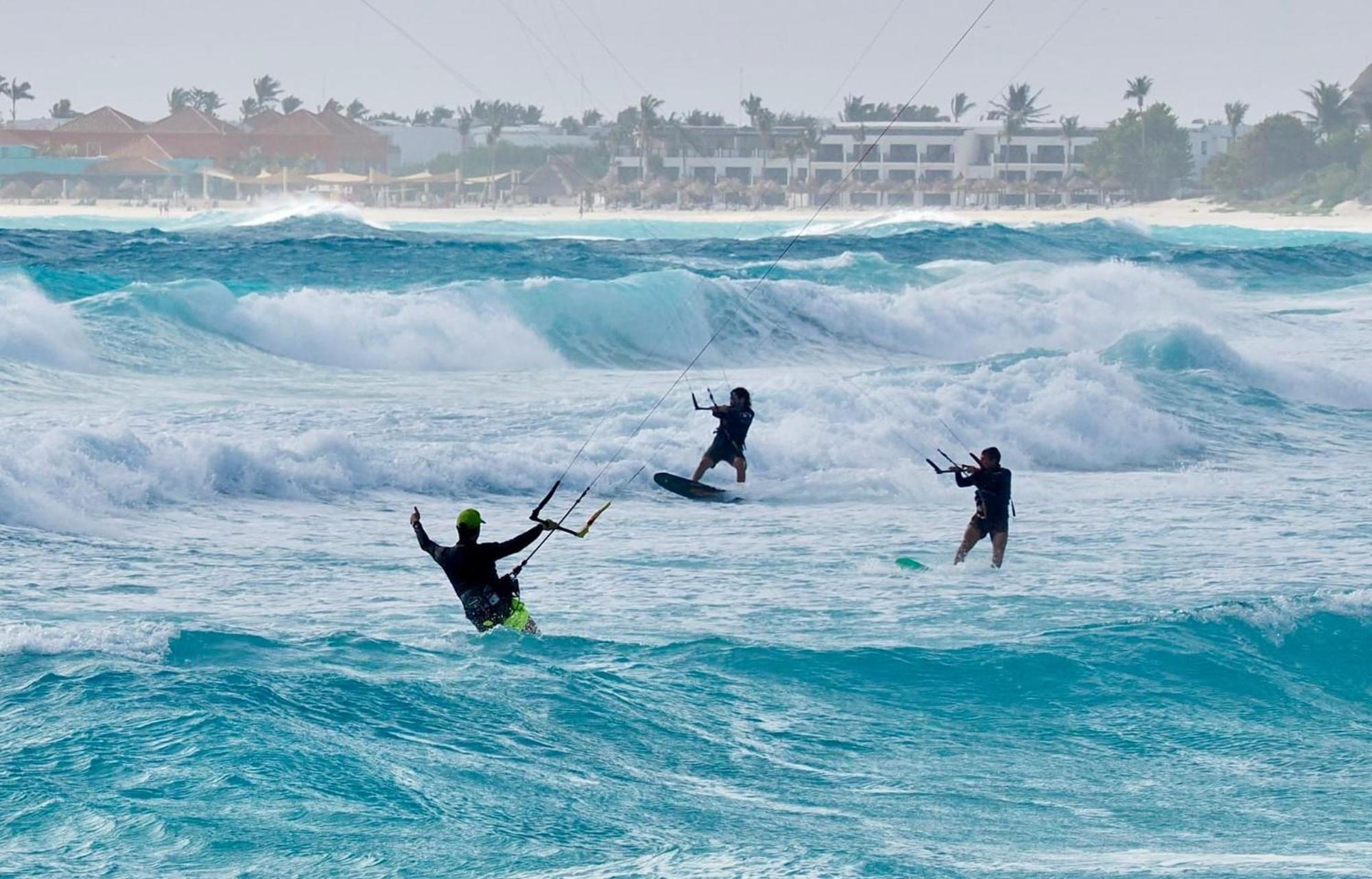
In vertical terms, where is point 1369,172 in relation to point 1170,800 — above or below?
above

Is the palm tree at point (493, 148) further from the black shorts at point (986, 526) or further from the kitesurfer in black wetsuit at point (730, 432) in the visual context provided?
the black shorts at point (986, 526)

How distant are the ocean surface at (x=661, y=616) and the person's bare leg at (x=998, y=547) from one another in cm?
11

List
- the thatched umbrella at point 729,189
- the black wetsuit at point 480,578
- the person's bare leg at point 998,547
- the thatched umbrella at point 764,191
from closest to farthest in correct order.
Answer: the black wetsuit at point 480,578, the person's bare leg at point 998,547, the thatched umbrella at point 729,189, the thatched umbrella at point 764,191

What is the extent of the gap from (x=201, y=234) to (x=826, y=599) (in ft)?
140

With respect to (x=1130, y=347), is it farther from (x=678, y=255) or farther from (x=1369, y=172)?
(x=1369, y=172)

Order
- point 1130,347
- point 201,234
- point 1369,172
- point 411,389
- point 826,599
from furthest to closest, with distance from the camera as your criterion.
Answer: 1. point 1369,172
2. point 201,234
3. point 1130,347
4. point 411,389
5. point 826,599

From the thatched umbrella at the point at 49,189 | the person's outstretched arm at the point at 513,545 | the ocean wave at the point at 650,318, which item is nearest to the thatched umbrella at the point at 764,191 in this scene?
the thatched umbrella at the point at 49,189

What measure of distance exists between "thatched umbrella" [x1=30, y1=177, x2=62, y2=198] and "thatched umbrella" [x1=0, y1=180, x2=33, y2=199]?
56 centimetres

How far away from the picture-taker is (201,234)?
170 ft

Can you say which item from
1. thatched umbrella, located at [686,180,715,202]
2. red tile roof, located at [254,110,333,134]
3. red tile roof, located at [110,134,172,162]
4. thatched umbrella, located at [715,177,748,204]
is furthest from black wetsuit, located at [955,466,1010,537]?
red tile roof, located at [254,110,333,134]

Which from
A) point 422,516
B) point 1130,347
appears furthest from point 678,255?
point 422,516

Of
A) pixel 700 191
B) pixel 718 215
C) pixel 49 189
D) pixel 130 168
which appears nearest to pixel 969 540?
pixel 718 215

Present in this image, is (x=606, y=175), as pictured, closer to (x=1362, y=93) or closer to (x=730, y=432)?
(x=1362, y=93)

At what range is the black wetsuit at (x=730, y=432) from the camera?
17125 mm
